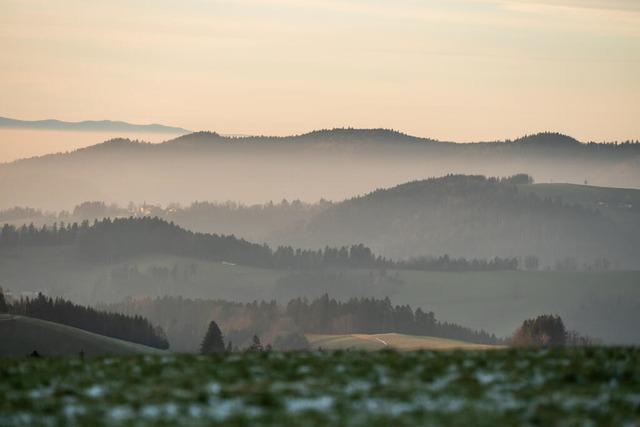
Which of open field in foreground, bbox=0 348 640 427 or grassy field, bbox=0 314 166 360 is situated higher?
open field in foreground, bbox=0 348 640 427

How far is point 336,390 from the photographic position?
126ft

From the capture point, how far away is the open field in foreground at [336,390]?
34.6 metres

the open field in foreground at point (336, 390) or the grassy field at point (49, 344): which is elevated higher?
the open field in foreground at point (336, 390)

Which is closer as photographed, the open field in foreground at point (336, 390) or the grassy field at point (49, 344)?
the open field in foreground at point (336, 390)

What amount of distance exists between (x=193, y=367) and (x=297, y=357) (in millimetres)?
4407

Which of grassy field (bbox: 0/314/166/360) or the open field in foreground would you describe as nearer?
the open field in foreground

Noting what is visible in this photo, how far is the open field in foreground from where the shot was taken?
34.6 meters

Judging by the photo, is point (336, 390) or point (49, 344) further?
point (49, 344)

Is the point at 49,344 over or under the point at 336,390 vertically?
under

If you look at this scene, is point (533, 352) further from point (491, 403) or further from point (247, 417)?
point (247, 417)

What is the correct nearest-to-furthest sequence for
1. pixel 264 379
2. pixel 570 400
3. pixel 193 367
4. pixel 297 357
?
pixel 570 400, pixel 264 379, pixel 193 367, pixel 297 357

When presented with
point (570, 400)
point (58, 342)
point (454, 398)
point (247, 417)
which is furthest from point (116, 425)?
point (58, 342)

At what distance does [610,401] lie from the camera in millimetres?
36219

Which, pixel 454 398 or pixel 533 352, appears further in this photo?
pixel 533 352
